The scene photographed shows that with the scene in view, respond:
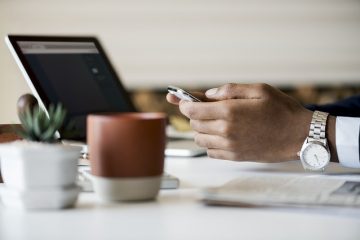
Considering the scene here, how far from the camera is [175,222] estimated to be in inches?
34.6

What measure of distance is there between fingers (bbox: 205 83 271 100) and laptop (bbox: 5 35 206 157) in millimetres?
287

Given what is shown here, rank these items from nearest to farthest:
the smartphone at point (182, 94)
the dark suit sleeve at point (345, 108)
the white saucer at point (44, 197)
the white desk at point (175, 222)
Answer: the white desk at point (175, 222)
the white saucer at point (44, 197)
the smartphone at point (182, 94)
the dark suit sleeve at point (345, 108)

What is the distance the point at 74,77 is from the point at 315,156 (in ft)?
2.04

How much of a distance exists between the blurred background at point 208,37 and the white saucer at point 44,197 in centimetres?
314

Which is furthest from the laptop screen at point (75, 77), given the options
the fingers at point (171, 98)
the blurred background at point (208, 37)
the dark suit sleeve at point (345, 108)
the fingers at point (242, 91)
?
the blurred background at point (208, 37)

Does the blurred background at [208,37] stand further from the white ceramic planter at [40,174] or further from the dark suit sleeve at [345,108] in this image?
the white ceramic planter at [40,174]

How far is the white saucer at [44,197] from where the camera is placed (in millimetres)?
917

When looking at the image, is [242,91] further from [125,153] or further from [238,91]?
[125,153]

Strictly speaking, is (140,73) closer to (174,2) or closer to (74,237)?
(174,2)

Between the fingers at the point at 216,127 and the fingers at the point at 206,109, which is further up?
the fingers at the point at 206,109

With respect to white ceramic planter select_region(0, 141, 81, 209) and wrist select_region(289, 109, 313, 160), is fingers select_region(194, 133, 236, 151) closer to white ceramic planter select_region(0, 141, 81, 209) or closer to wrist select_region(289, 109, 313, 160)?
wrist select_region(289, 109, 313, 160)

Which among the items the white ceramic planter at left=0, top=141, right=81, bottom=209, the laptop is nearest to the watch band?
the laptop

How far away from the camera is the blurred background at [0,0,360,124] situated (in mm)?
4082

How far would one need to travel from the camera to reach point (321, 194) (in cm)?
99
